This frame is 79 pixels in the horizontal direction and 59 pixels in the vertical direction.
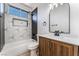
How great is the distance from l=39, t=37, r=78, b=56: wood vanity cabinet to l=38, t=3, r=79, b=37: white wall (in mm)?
171

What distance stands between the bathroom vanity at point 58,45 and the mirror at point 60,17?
0.44 feet

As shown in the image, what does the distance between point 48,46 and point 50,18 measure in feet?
1.43

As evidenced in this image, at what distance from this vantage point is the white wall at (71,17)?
1260mm

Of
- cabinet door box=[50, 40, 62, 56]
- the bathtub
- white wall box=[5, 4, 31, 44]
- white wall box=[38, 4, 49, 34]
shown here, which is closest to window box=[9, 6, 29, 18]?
white wall box=[5, 4, 31, 44]

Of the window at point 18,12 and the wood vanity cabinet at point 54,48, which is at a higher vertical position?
the window at point 18,12

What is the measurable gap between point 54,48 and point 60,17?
0.46 m

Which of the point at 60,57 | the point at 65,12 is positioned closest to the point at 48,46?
the point at 60,57

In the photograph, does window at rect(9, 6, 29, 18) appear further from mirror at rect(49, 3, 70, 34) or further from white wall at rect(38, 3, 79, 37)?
mirror at rect(49, 3, 70, 34)

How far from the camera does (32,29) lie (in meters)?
1.31

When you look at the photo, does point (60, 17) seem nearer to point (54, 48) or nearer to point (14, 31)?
point (54, 48)

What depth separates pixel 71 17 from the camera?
51.6 inches

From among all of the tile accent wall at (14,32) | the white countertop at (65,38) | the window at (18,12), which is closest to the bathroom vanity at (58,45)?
the white countertop at (65,38)

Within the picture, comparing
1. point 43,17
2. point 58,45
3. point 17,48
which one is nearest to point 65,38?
point 58,45

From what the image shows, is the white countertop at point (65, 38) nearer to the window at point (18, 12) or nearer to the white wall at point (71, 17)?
the white wall at point (71, 17)
